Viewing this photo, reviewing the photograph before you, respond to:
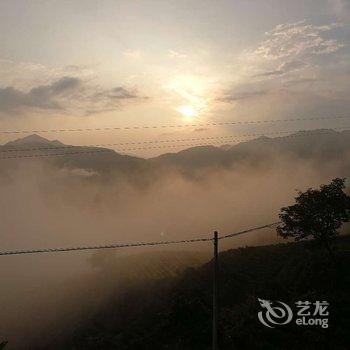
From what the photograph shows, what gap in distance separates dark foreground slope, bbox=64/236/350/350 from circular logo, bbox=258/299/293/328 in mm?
760

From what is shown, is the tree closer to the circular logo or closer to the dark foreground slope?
the dark foreground slope

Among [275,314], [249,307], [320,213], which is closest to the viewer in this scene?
[275,314]

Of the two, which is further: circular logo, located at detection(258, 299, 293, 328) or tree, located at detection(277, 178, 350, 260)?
tree, located at detection(277, 178, 350, 260)

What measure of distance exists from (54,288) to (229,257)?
79.9 m

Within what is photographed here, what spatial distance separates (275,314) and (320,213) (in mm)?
15234

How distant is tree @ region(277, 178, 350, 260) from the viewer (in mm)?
50500

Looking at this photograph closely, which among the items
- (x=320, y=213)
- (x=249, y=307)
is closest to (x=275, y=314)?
(x=249, y=307)

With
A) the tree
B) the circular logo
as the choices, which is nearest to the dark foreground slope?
the circular logo

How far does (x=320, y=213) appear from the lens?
50312mm

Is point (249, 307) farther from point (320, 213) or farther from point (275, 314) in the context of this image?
point (320, 213)

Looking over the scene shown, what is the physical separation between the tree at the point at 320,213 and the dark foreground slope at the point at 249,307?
3.26m

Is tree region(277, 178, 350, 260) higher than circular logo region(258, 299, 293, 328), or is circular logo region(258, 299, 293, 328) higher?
tree region(277, 178, 350, 260)

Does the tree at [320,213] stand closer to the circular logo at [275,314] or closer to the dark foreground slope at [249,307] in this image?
the dark foreground slope at [249,307]

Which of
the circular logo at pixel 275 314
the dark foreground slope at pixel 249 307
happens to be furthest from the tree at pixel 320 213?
the circular logo at pixel 275 314
